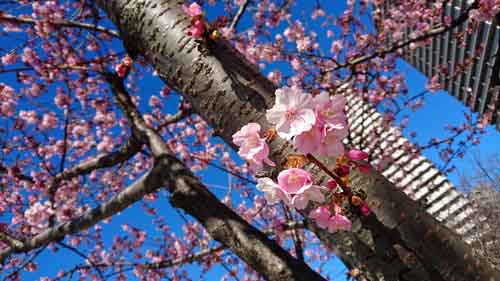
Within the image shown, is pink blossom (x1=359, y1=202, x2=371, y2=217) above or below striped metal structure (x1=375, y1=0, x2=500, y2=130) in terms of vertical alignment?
below

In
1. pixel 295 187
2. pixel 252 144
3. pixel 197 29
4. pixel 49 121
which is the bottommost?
pixel 295 187

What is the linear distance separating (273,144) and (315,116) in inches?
11.9

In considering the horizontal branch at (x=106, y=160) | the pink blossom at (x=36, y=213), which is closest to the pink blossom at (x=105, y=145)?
the pink blossom at (x=36, y=213)

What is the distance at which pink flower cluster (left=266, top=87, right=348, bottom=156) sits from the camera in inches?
31.4

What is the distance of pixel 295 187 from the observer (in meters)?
0.90

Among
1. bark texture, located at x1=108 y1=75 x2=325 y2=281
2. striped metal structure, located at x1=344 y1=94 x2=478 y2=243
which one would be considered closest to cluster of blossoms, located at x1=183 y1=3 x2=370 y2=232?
bark texture, located at x1=108 y1=75 x2=325 y2=281

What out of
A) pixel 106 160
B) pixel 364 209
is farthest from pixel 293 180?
pixel 106 160

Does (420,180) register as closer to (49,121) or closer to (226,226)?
(49,121)

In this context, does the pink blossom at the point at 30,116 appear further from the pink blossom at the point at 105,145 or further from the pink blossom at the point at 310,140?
the pink blossom at the point at 310,140

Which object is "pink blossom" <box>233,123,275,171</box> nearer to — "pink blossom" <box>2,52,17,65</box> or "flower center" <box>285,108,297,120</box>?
"flower center" <box>285,108,297,120</box>

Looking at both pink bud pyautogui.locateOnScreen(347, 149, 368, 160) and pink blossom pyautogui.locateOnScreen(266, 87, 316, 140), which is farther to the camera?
pink bud pyautogui.locateOnScreen(347, 149, 368, 160)

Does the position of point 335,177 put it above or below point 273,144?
below

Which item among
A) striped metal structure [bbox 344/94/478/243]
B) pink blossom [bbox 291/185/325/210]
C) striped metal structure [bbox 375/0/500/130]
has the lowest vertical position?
pink blossom [bbox 291/185/325/210]

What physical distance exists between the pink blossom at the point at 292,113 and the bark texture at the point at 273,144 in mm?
232
